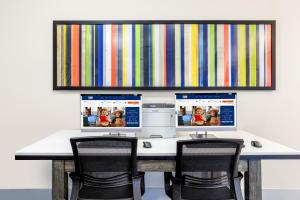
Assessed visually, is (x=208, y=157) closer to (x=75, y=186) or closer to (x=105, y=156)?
(x=105, y=156)

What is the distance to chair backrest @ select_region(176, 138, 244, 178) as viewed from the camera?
2.02 m

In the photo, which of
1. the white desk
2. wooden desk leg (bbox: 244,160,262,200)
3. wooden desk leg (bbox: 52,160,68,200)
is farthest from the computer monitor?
wooden desk leg (bbox: 244,160,262,200)

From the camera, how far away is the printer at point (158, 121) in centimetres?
276

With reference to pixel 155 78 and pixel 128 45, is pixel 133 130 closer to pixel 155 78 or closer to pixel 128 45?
pixel 155 78

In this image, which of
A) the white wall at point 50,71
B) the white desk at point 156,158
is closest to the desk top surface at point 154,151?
the white desk at point 156,158

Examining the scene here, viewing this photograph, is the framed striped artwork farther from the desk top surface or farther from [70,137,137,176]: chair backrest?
[70,137,137,176]: chair backrest

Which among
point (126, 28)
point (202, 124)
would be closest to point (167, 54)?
point (126, 28)

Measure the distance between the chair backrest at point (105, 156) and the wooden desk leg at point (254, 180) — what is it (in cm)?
79

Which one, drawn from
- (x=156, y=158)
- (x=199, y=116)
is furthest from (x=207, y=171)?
(x=199, y=116)

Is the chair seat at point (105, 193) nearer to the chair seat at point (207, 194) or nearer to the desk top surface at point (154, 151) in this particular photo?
the desk top surface at point (154, 151)

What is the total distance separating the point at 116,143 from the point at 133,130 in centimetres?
71

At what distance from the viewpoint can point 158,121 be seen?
9.09 ft

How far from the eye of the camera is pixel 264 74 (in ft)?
10.9

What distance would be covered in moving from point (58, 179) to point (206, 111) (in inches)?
50.2
